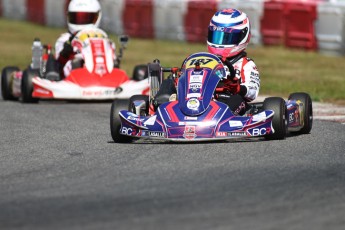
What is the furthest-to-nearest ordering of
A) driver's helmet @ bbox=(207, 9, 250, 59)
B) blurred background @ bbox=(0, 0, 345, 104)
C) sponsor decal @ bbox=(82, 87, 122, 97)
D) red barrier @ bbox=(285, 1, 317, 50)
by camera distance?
red barrier @ bbox=(285, 1, 317, 50) → blurred background @ bbox=(0, 0, 345, 104) → sponsor decal @ bbox=(82, 87, 122, 97) → driver's helmet @ bbox=(207, 9, 250, 59)

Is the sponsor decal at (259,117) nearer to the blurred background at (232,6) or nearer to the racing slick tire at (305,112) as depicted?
the racing slick tire at (305,112)

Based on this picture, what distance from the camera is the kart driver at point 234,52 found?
30.3 feet

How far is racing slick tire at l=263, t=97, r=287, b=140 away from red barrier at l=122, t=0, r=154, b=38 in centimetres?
→ 1745

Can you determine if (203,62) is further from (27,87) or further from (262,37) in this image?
(262,37)

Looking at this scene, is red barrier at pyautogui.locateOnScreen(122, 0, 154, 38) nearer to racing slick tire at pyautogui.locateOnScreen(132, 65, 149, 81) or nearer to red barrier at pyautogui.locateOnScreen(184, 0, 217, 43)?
red barrier at pyautogui.locateOnScreen(184, 0, 217, 43)

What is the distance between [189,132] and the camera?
27.6 feet

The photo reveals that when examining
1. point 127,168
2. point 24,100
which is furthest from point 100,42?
point 127,168

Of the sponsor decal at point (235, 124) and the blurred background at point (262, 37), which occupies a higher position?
the sponsor decal at point (235, 124)

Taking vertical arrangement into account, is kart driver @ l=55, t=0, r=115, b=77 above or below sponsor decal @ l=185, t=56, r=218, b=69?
below

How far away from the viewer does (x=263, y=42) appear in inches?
856

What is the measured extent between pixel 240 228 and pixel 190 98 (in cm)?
341

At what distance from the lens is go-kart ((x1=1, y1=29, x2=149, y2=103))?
13148 mm

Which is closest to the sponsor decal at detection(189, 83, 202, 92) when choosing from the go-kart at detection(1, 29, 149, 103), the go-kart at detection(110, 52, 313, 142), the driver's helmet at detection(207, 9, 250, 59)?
the go-kart at detection(110, 52, 313, 142)

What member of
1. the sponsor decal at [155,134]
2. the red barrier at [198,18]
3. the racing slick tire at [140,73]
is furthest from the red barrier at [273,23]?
the sponsor decal at [155,134]
